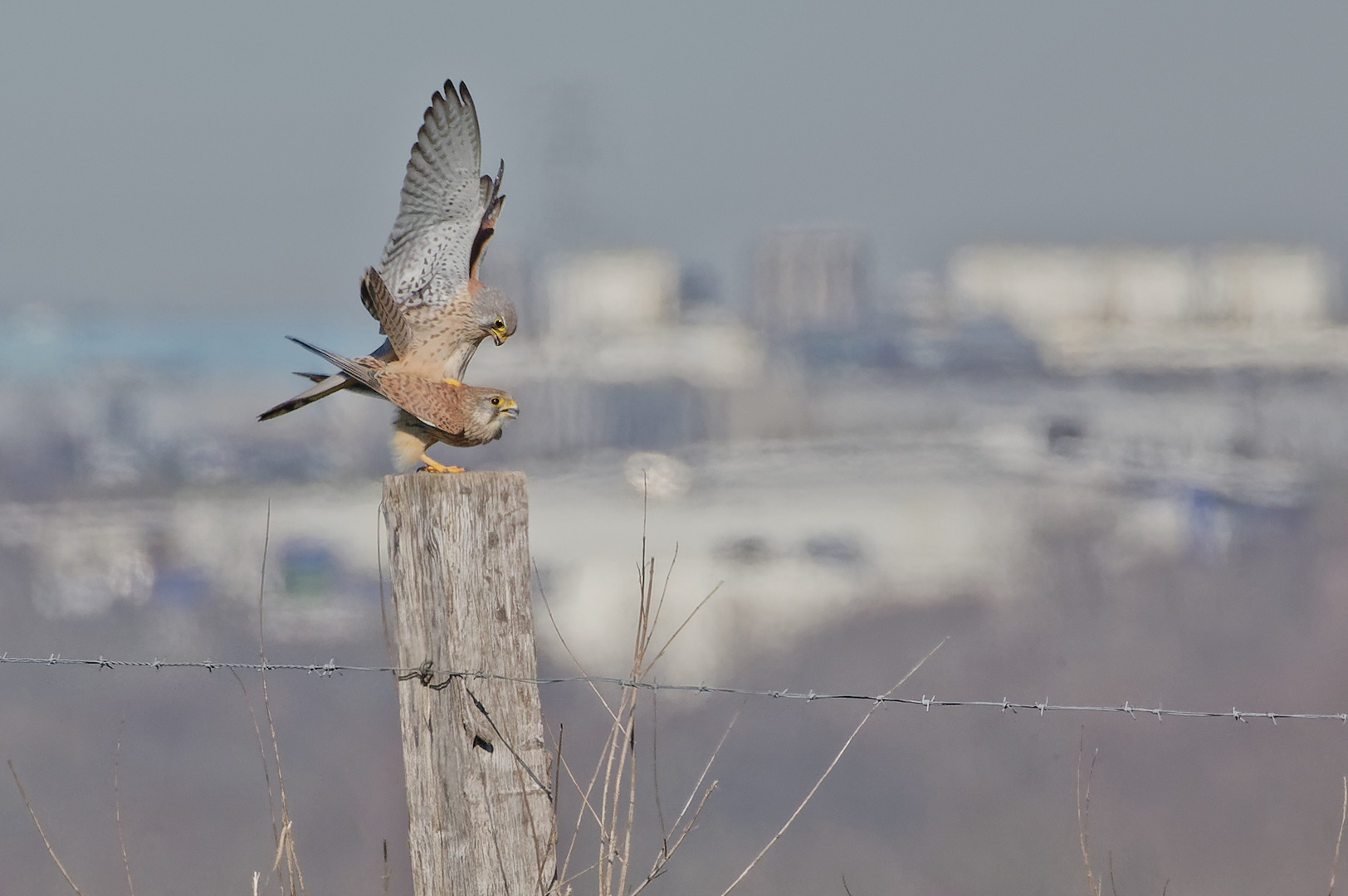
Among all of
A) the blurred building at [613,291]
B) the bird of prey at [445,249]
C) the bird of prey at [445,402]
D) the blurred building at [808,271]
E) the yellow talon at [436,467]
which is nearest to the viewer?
the yellow talon at [436,467]

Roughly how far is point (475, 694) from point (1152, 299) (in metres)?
50.5

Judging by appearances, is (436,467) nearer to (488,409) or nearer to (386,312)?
(488,409)

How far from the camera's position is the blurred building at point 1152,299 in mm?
Answer: 38906

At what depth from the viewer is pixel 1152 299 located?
49125 millimetres

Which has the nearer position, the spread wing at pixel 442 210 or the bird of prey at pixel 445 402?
the bird of prey at pixel 445 402

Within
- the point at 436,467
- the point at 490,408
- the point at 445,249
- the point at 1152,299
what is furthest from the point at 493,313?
the point at 1152,299

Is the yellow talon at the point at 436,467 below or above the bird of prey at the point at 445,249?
below

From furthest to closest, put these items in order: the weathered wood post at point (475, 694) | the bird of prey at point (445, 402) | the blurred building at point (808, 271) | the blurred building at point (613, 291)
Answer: the blurred building at point (808, 271), the blurred building at point (613, 291), the bird of prey at point (445, 402), the weathered wood post at point (475, 694)

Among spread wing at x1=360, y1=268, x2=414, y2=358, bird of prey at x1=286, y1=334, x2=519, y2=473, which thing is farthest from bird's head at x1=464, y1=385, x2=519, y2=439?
spread wing at x1=360, y1=268, x2=414, y2=358

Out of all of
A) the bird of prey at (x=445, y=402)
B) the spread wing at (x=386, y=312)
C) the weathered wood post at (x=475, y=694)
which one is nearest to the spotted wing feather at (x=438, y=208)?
the spread wing at (x=386, y=312)

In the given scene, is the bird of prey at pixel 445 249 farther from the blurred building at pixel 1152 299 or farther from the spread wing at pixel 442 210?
the blurred building at pixel 1152 299

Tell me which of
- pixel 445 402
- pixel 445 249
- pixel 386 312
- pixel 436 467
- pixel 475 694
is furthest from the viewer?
pixel 445 249

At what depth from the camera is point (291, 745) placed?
17734 mm

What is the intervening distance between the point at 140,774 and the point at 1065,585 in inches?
553
